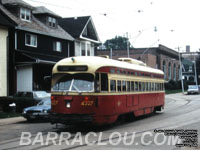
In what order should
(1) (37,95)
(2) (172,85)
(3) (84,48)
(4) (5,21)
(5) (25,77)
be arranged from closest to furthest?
(1) (37,95) < (4) (5,21) < (5) (25,77) < (3) (84,48) < (2) (172,85)

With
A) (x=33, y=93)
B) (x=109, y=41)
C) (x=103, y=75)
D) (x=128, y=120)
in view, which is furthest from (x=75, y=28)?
(x=109, y=41)

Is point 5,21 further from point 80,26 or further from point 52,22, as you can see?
point 80,26

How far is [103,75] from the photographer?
14.1 metres

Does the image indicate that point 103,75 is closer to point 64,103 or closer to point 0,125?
point 64,103

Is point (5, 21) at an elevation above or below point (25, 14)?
below

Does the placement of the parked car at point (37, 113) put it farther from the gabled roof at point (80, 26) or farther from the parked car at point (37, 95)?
the gabled roof at point (80, 26)

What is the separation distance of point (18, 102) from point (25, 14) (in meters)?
11.7

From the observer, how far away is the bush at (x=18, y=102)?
74.5 ft

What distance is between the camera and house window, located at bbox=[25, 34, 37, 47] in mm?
31181

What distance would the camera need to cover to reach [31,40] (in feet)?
104

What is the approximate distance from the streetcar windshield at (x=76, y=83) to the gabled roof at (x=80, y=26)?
25.5 m

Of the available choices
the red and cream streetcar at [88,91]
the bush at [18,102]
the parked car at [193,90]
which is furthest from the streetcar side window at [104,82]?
the parked car at [193,90]

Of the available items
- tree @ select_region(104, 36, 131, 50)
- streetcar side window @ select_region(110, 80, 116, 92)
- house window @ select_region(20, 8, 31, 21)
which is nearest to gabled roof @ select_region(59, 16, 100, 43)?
house window @ select_region(20, 8, 31, 21)

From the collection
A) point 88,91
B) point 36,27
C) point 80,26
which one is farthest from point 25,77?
point 88,91
